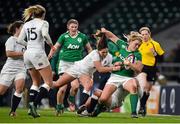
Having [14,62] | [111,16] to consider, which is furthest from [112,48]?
[111,16]

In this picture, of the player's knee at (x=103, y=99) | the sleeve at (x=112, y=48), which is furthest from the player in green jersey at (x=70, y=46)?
the player's knee at (x=103, y=99)

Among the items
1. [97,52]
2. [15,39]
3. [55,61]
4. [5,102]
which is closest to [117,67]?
[97,52]

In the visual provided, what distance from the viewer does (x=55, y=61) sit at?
677 inches

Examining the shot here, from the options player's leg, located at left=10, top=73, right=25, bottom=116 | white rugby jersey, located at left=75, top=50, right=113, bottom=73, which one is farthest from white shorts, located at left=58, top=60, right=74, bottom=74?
player's leg, located at left=10, top=73, right=25, bottom=116

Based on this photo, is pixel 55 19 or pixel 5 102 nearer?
pixel 5 102

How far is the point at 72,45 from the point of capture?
15.3 m

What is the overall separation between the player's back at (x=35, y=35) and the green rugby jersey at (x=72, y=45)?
2.68 metres

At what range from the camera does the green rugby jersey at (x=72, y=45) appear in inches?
601

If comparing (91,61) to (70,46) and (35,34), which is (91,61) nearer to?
(70,46)

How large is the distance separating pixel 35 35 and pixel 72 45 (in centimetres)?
289

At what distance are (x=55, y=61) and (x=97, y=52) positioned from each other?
12.2ft

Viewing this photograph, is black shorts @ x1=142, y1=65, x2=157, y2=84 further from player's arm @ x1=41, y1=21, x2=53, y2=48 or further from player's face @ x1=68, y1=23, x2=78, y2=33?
player's arm @ x1=41, y1=21, x2=53, y2=48

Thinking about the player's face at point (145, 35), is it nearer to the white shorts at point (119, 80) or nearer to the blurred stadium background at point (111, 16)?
the white shorts at point (119, 80)

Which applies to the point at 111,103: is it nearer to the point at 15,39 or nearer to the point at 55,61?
the point at 15,39
